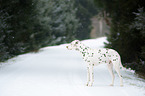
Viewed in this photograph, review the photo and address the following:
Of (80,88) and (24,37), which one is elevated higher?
(24,37)

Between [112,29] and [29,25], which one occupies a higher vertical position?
[29,25]

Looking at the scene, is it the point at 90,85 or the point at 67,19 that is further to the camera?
the point at 67,19

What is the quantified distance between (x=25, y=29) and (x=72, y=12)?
22.5 metres

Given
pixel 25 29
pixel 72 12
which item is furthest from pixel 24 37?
pixel 72 12

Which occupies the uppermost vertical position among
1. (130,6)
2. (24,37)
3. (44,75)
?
(130,6)

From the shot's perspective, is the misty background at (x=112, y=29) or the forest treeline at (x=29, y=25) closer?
the misty background at (x=112, y=29)

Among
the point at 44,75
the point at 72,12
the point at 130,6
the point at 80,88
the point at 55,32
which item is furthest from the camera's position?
the point at 72,12

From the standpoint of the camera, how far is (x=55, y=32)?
106 ft

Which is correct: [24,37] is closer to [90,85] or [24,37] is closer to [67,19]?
[90,85]

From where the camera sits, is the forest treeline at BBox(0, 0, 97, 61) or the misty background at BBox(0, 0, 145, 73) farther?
the forest treeline at BBox(0, 0, 97, 61)

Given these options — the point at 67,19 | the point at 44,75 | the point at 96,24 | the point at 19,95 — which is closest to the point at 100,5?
the point at 67,19

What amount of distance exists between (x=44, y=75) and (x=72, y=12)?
2970cm

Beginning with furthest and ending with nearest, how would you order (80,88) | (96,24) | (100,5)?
(96,24) < (100,5) < (80,88)

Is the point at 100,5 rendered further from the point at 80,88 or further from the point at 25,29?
the point at 80,88
